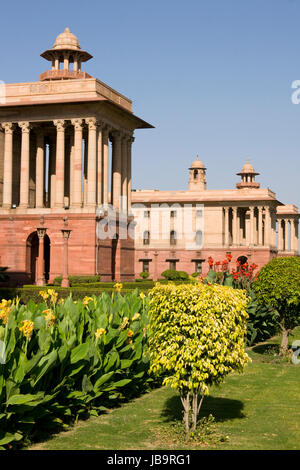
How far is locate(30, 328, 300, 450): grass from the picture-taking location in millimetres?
10930

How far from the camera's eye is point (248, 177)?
106 metres

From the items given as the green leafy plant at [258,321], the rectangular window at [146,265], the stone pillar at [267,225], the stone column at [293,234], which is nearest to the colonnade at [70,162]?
the green leafy plant at [258,321]

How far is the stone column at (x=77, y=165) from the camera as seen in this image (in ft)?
161

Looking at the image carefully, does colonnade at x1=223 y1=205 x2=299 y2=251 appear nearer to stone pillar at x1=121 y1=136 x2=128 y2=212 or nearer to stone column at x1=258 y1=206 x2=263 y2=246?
stone column at x1=258 y1=206 x2=263 y2=246

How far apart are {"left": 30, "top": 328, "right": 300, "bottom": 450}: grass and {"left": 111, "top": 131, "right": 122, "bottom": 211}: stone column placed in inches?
1497

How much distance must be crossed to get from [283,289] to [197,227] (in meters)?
73.9

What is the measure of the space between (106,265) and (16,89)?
15358 millimetres

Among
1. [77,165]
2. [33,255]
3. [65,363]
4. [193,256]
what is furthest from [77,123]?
[193,256]

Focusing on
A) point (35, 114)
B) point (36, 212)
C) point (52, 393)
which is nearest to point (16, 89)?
point (35, 114)

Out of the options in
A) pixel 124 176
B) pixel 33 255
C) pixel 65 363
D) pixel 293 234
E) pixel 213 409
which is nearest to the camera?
pixel 65 363

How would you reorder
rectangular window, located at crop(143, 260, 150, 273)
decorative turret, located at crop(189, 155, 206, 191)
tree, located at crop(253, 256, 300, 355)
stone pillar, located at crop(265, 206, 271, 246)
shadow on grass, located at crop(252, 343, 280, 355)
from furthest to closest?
decorative turret, located at crop(189, 155, 206, 191)
rectangular window, located at crop(143, 260, 150, 273)
stone pillar, located at crop(265, 206, 271, 246)
shadow on grass, located at crop(252, 343, 280, 355)
tree, located at crop(253, 256, 300, 355)

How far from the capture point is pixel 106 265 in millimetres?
50156

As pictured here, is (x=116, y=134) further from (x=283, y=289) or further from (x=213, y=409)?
(x=213, y=409)

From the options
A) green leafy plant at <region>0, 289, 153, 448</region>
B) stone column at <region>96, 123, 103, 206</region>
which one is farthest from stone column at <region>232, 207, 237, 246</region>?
green leafy plant at <region>0, 289, 153, 448</region>
